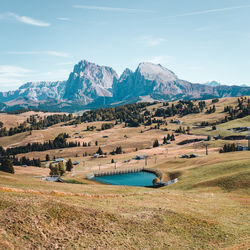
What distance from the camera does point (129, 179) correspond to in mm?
144125

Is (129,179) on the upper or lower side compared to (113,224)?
lower

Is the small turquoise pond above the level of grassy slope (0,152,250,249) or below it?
below

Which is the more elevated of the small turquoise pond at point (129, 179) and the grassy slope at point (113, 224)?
the grassy slope at point (113, 224)

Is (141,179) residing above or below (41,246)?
below

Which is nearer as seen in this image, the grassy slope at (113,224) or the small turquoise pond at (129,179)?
the grassy slope at (113,224)

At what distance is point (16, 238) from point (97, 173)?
5454 inches

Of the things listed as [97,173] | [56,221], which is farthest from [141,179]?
[56,221]

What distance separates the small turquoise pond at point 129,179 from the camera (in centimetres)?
13062

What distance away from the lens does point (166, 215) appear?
35.3 meters

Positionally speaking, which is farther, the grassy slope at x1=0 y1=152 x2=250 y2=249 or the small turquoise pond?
the small turquoise pond

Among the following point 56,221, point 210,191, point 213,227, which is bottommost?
point 210,191

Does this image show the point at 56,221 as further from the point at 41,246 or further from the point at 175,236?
the point at 175,236

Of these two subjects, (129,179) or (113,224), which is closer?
(113,224)

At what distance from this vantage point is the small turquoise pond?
130625mm
